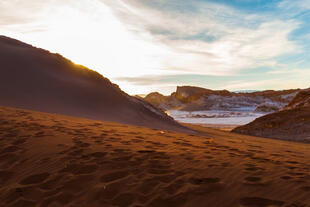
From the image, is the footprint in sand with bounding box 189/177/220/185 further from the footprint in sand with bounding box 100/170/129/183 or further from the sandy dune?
the footprint in sand with bounding box 100/170/129/183

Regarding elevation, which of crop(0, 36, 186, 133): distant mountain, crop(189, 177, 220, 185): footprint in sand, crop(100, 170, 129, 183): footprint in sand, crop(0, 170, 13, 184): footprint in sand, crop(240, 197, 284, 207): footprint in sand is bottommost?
crop(0, 170, 13, 184): footprint in sand

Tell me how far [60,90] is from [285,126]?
18430mm

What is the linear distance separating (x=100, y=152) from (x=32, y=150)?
1.42 metres

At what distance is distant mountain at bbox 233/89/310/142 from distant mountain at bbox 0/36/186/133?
7096 mm

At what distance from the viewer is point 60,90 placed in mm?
16594

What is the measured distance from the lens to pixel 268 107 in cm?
5241

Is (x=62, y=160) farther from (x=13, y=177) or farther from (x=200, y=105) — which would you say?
(x=200, y=105)

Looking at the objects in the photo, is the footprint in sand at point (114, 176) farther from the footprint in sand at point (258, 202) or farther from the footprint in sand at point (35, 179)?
the footprint in sand at point (258, 202)

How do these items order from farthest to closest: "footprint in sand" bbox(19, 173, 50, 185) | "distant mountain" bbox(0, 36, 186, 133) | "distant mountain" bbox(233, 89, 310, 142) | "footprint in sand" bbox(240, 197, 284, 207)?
1. "distant mountain" bbox(233, 89, 310, 142)
2. "distant mountain" bbox(0, 36, 186, 133)
3. "footprint in sand" bbox(19, 173, 50, 185)
4. "footprint in sand" bbox(240, 197, 284, 207)

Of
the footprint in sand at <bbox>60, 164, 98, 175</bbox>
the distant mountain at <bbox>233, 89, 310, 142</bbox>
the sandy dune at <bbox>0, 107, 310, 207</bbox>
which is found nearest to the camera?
the sandy dune at <bbox>0, 107, 310, 207</bbox>

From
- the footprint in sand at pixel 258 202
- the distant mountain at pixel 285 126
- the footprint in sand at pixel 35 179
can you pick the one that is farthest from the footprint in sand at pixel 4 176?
the distant mountain at pixel 285 126

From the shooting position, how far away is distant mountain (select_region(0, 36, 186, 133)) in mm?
14380

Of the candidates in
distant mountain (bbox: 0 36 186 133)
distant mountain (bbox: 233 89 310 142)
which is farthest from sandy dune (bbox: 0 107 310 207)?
distant mountain (bbox: 233 89 310 142)

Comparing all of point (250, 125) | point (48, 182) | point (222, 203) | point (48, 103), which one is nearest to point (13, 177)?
point (48, 182)
